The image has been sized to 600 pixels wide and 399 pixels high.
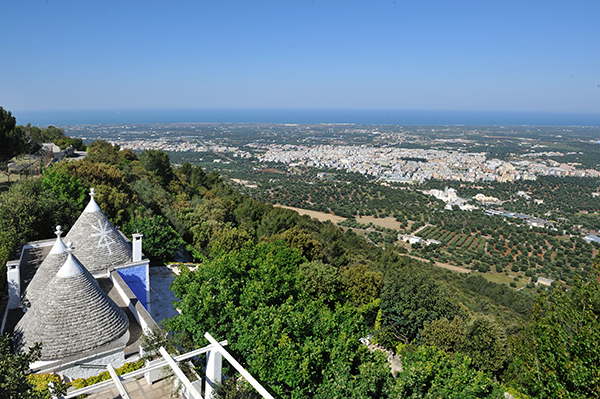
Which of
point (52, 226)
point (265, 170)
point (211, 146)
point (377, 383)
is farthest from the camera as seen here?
point (211, 146)

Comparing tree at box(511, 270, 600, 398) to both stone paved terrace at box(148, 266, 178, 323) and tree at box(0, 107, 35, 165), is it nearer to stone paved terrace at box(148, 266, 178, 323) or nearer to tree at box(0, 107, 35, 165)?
stone paved terrace at box(148, 266, 178, 323)

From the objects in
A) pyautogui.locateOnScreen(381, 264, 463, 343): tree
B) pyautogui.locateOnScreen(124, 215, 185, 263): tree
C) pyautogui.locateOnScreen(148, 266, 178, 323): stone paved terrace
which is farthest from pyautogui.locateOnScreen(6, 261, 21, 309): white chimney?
pyautogui.locateOnScreen(381, 264, 463, 343): tree

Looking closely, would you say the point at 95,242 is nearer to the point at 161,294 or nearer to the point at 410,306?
the point at 161,294

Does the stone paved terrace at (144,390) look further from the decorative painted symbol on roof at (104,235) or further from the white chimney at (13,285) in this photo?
the decorative painted symbol on roof at (104,235)

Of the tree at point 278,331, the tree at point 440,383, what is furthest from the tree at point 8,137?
the tree at point 440,383

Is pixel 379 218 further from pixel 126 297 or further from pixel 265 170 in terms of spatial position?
pixel 126 297

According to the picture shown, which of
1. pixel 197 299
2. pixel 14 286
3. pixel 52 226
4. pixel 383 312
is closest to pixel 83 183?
pixel 52 226

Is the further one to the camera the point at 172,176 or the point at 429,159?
the point at 429,159
